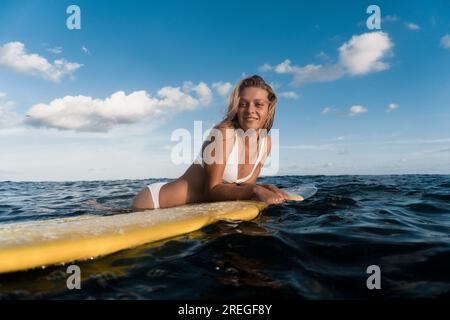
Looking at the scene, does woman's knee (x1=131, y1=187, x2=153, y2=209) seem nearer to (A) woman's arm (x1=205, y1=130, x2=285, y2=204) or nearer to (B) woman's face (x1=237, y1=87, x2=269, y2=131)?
(A) woman's arm (x1=205, y1=130, x2=285, y2=204)

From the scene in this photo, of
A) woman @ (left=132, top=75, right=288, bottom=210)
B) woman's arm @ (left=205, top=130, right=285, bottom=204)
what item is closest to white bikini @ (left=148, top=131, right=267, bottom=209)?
woman @ (left=132, top=75, right=288, bottom=210)

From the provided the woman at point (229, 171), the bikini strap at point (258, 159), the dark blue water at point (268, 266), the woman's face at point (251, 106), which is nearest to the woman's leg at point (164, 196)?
the woman at point (229, 171)

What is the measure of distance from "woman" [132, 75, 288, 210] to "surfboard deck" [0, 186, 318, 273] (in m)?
0.80

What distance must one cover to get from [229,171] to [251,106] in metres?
0.96

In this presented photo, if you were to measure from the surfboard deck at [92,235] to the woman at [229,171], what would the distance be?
80 centimetres

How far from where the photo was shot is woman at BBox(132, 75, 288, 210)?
4.47 meters

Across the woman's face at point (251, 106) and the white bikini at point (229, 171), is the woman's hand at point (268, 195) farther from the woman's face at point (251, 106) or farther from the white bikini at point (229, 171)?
the woman's face at point (251, 106)

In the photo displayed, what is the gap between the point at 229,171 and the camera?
4598 millimetres

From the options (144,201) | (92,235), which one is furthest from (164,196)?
(92,235)

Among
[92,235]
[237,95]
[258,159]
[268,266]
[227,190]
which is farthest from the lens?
[258,159]

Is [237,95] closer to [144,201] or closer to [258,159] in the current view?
[258,159]

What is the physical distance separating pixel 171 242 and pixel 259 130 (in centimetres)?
274

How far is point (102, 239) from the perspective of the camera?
2.57 meters

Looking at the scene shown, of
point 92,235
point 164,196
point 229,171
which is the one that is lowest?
point 92,235
